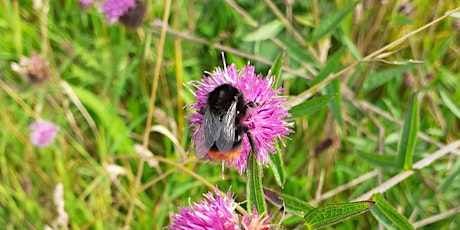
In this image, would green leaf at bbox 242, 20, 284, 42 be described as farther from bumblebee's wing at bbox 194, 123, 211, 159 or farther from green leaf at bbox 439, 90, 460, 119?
bumblebee's wing at bbox 194, 123, 211, 159

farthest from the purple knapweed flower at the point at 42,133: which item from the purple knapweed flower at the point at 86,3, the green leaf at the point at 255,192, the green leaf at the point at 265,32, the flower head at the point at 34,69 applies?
the green leaf at the point at 255,192

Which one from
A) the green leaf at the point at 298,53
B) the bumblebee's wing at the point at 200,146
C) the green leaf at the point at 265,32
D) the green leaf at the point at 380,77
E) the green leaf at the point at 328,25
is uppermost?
the green leaf at the point at 265,32

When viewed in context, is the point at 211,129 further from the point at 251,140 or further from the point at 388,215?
the point at 388,215

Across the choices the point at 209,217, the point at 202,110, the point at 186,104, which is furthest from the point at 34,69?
the point at 209,217

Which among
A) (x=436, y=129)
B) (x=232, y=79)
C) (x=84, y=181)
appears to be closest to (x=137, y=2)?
(x=232, y=79)

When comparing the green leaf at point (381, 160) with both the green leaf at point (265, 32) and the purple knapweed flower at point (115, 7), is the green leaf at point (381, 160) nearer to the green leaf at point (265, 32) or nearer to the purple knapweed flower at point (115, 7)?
the green leaf at point (265, 32)

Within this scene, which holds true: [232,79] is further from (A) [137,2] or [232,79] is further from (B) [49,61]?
(B) [49,61]

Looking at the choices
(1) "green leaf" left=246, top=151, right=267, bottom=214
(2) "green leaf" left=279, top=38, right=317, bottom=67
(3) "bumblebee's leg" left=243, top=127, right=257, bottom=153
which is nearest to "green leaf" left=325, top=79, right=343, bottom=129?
(2) "green leaf" left=279, top=38, right=317, bottom=67
